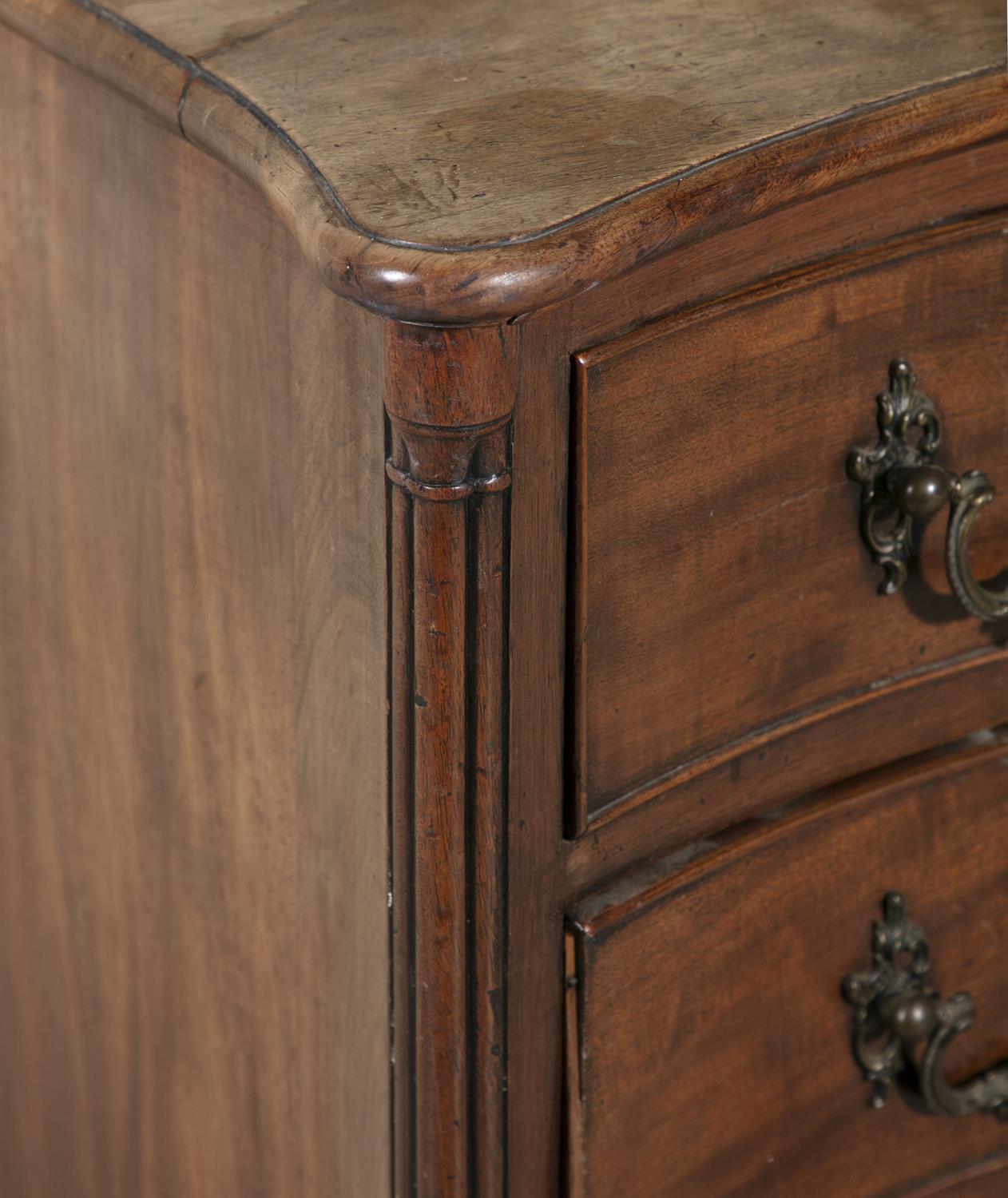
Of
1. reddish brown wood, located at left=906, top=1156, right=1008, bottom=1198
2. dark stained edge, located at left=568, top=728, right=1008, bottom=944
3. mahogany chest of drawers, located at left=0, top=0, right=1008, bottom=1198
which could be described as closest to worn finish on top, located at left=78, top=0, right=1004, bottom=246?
mahogany chest of drawers, located at left=0, top=0, right=1008, bottom=1198

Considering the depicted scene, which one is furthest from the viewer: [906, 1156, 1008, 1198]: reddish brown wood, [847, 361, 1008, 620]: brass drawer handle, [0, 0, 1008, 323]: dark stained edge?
[906, 1156, 1008, 1198]: reddish brown wood

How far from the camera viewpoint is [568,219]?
511 millimetres

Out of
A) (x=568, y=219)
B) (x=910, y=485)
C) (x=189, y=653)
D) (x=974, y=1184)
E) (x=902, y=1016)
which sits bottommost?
(x=974, y=1184)

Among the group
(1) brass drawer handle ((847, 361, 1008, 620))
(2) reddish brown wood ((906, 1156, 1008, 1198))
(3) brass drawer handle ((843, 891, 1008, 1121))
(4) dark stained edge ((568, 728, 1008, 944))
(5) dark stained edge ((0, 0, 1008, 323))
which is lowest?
(2) reddish brown wood ((906, 1156, 1008, 1198))

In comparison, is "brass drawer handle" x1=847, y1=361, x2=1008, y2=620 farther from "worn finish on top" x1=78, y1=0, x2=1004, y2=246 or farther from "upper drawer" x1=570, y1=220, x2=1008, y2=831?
"worn finish on top" x1=78, y1=0, x2=1004, y2=246

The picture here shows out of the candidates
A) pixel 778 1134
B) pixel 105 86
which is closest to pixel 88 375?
pixel 105 86

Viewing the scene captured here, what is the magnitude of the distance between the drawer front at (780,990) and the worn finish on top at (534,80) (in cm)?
26

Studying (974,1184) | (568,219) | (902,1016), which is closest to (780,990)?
(902,1016)

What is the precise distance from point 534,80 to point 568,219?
4.9 inches

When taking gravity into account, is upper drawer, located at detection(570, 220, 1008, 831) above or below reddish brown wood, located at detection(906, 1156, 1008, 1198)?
above

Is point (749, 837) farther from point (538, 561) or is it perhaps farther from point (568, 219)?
point (568, 219)

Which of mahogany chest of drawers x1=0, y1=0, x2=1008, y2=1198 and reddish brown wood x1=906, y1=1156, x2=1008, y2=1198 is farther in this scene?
reddish brown wood x1=906, y1=1156, x2=1008, y2=1198

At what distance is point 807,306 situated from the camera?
61 centimetres

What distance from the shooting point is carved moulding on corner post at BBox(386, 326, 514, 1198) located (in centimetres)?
53
